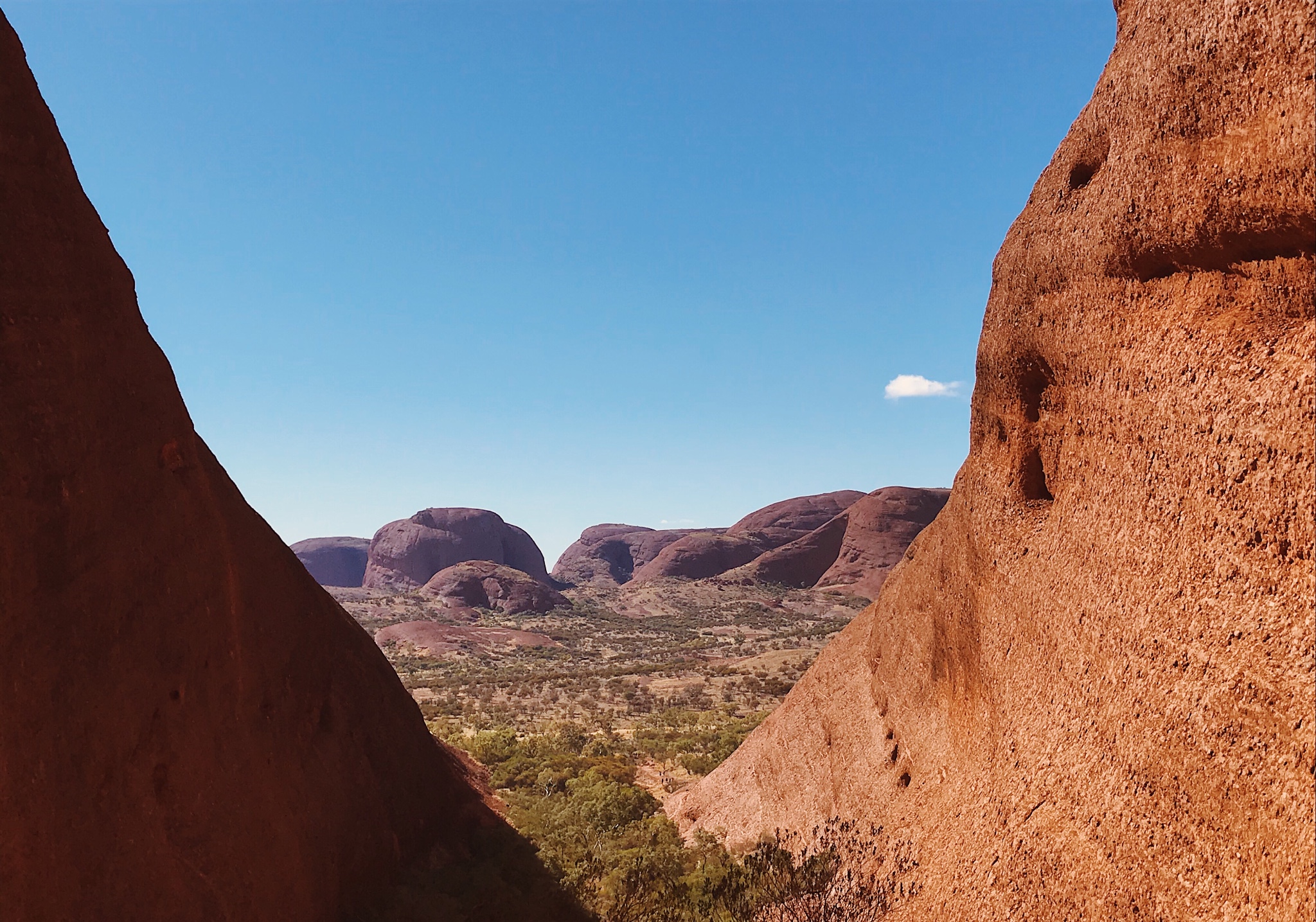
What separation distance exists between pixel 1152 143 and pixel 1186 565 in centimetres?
307

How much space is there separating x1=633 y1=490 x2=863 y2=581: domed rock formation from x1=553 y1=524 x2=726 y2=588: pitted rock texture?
20.1 metres

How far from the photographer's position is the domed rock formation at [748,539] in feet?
299

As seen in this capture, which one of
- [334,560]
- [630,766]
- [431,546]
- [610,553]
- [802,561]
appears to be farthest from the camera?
[610,553]

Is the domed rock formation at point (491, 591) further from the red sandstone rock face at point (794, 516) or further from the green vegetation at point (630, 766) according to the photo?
the red sandstone rock face at point (794, 516)

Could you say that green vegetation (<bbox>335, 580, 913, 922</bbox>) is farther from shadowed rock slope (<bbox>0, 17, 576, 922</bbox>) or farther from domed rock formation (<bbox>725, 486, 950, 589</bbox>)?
domed rock formation (<bbox>725, 486, 950, 589</bbox>)

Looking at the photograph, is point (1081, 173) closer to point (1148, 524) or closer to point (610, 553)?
point (1148, 524)

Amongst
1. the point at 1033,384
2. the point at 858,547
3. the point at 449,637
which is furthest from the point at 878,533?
the point at 1033,384


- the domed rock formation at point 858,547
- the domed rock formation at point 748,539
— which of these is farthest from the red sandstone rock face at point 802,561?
the domed rock formation at point 748,539

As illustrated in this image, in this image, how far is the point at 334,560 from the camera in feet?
412

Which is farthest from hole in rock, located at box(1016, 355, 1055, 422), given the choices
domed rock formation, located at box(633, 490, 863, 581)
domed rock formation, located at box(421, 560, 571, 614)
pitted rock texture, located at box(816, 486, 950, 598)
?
domed rock formation, located at box(633, 490, 863, 581)

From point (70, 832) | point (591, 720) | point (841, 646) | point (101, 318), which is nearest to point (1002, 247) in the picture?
point (841, 646)

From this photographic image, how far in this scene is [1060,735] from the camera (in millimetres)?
5348

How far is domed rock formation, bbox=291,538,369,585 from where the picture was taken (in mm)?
124125

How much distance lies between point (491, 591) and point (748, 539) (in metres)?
34.2
